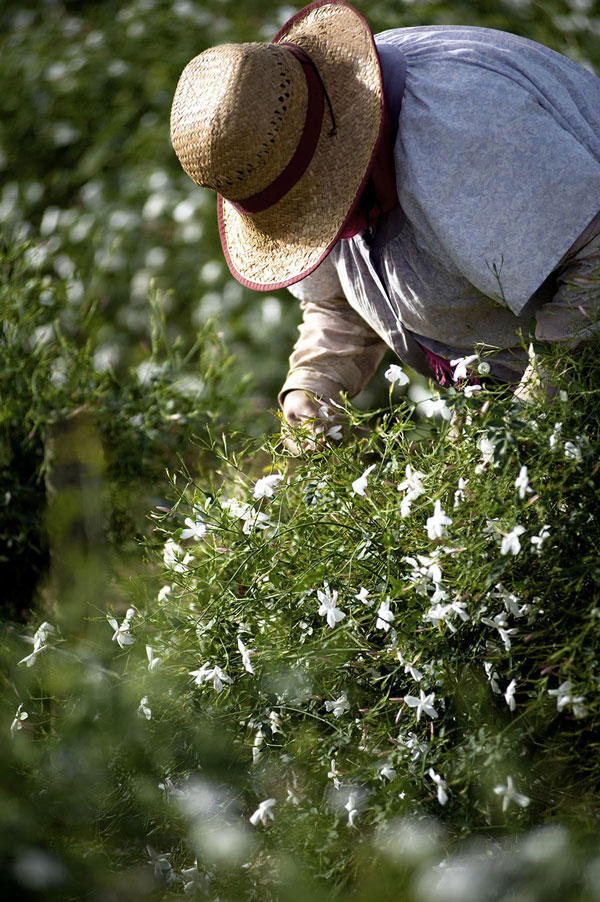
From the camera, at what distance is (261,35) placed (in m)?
3.06

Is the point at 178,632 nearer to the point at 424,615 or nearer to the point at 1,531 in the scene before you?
the point at 424,615

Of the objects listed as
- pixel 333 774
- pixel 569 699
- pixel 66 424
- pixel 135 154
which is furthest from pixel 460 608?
pixel 135 154

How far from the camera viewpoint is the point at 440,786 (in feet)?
3.15

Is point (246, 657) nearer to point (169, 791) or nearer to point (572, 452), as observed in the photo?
point (169, 791)

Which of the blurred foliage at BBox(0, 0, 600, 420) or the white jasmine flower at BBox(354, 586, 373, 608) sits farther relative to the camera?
the blurred foliage at BBox(0, 0, 600, 420)

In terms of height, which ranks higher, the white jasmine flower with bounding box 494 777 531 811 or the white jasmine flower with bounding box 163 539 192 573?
the white jasmine flower with bounding box 163 539 192 573

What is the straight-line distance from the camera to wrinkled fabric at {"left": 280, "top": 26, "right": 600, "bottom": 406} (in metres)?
1.19

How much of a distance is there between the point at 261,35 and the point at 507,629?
2.65 metres

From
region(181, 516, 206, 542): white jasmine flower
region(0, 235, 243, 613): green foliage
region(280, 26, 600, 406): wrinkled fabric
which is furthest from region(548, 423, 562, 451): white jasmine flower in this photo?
region(0, 235, 243, 613): green foliage

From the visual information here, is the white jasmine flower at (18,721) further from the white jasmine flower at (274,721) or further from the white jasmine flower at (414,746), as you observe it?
the white jasmine flower at (414,746)

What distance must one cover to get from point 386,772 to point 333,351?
86 centimetres

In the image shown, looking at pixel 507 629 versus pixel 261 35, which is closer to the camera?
pixel 507 629

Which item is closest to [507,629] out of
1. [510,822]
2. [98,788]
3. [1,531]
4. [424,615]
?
[424,615]

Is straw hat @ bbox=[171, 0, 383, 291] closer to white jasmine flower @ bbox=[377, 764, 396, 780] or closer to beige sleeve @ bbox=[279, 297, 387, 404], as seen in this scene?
beige sleeve @ bbox=[279, 297, 387, 404]
